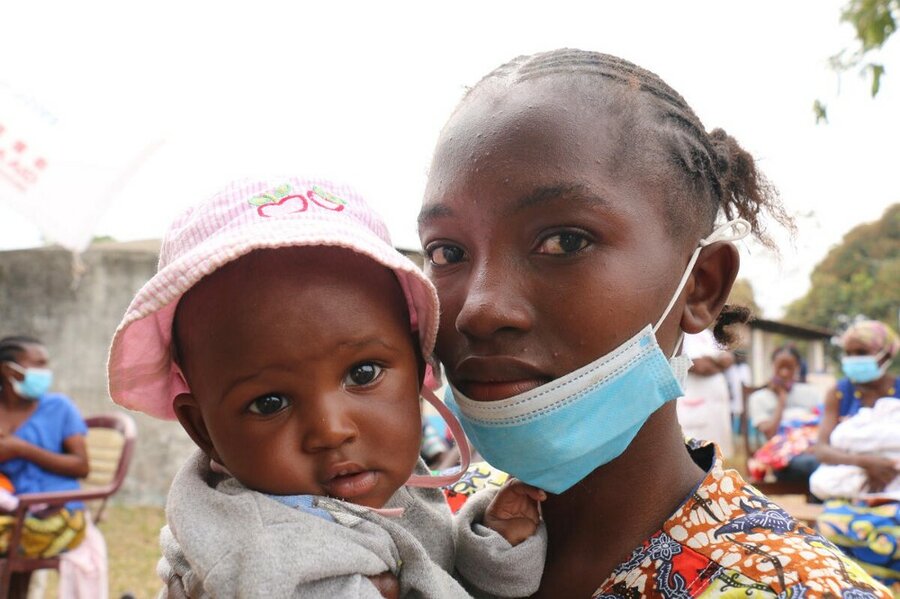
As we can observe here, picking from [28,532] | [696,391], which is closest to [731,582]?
[28,532]

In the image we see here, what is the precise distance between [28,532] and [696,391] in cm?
680

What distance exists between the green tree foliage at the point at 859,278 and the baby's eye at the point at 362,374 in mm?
28565

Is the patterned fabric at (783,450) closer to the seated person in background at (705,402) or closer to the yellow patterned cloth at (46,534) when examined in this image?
the seated person in background at (705,402)

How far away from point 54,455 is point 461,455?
4.60 metres

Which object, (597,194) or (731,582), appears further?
(597,194)

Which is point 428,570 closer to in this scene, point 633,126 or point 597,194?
point 597,194

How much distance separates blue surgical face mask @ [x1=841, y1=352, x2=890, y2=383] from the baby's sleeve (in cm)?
530

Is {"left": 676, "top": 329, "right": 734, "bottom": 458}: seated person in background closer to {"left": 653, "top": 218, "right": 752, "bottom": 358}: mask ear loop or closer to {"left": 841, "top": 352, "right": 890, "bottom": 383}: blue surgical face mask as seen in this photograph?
{"left": 841, "top": 352, "right": 890, "bottom": 383}: blue surgical face mask

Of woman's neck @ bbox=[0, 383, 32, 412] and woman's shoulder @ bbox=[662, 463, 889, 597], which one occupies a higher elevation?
woman's shoulder @ bbox=[662, 463, 889, 597]

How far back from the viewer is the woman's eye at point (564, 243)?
156cm

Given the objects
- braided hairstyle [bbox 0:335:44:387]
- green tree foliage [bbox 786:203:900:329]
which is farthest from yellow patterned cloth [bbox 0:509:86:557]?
green tree foliage [bbox 786:203:900:329]

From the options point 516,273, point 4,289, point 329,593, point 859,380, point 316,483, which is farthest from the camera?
point 4,289

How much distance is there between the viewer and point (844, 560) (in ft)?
4.90

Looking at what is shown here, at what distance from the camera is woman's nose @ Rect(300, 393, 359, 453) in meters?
1.44
